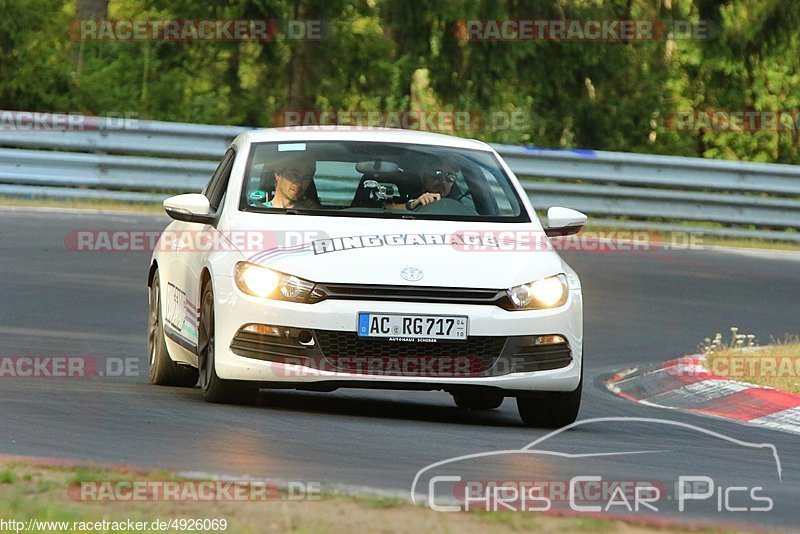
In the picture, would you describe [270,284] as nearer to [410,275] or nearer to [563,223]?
[410,275]

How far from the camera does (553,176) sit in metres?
22.3

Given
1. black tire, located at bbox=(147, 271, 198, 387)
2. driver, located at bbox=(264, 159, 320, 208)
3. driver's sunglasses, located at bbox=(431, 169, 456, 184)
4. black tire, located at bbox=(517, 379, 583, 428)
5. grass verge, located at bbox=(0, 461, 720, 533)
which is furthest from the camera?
black tire, located at bbox=(147, 271, 198, 387)

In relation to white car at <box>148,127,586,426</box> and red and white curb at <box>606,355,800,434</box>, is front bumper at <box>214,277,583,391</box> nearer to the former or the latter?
white car at <box>148,127,586,426</box>

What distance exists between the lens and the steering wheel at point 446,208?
1023cm

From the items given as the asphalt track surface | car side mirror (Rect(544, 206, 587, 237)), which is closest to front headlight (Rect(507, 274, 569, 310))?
the asphalt track surface

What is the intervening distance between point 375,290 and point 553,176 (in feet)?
43.6

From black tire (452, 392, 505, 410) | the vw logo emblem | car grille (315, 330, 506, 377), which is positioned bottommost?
black tire (452, 392, 505, 410)

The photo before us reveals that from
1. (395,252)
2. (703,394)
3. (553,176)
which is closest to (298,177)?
(395,252)

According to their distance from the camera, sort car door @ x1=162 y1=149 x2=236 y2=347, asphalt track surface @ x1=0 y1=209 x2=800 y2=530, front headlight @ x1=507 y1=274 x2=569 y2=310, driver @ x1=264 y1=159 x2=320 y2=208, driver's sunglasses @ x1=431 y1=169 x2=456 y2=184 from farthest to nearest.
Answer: driver's sunglasses @ x1=431 y1=169 x2=456 y2=184 → driver @ x1=264 y1=159 x2=320 y2=208 → car door @ x1=162 y1=149 x2=236 y2=347 → front headlight @ x1=507 y1=274 x2=569 y2=310 → asphalt track surface @ x1=0 y1=209 x2=800 y2=530

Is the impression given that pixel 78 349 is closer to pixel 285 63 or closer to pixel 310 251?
pixel 310 251

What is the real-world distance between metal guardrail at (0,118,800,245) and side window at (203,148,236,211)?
1059cm

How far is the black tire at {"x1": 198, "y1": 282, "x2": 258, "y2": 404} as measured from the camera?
953 centimetres

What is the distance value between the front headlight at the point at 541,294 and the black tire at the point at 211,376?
1.39 meters

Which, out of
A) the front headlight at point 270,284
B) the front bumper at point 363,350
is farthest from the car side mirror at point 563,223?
the front headlight at point 270,284
